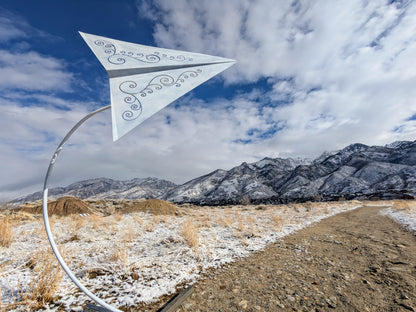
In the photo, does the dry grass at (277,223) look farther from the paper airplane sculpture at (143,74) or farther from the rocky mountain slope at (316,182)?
the rocky mountain slope at (316,182)

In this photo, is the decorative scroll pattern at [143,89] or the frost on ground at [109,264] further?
the frost on ground at [109,264]

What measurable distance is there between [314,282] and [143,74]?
4370 mm

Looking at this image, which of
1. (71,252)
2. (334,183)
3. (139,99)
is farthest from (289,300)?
(334,183)

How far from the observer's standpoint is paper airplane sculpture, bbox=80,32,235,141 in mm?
2150

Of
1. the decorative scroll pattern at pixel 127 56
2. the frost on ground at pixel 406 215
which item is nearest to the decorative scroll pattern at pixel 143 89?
the decorative scroll pattern at pixel 127 56

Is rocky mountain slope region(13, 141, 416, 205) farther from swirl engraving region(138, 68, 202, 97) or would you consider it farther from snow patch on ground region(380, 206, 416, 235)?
swirl engraving region(138, 68, 202, 97)

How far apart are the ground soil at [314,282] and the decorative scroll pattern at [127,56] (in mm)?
3644

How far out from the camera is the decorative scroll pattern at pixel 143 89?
2.15m

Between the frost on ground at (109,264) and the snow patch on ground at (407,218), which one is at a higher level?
the frost on ground at (109,264)

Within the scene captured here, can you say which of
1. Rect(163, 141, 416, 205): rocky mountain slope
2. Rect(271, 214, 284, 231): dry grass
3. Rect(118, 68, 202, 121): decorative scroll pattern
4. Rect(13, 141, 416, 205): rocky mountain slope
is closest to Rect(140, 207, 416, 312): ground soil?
Rect(271, 214, 284, 231): dry grass

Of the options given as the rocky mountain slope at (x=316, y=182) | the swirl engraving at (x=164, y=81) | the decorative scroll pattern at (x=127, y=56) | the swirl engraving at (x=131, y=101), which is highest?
the decorative scroll pattern at (x=127, y=56)

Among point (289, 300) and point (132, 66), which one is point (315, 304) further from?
point (132, 66)

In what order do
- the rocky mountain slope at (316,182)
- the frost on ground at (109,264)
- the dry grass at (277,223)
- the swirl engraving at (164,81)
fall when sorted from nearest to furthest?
the swirl engraving at (164,81)
the frost on ground at (109,264)
the dry grass at (277,223)
the rocky mountain slope at (316,182)

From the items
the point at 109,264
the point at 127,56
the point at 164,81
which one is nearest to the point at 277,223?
the point at 109,264
